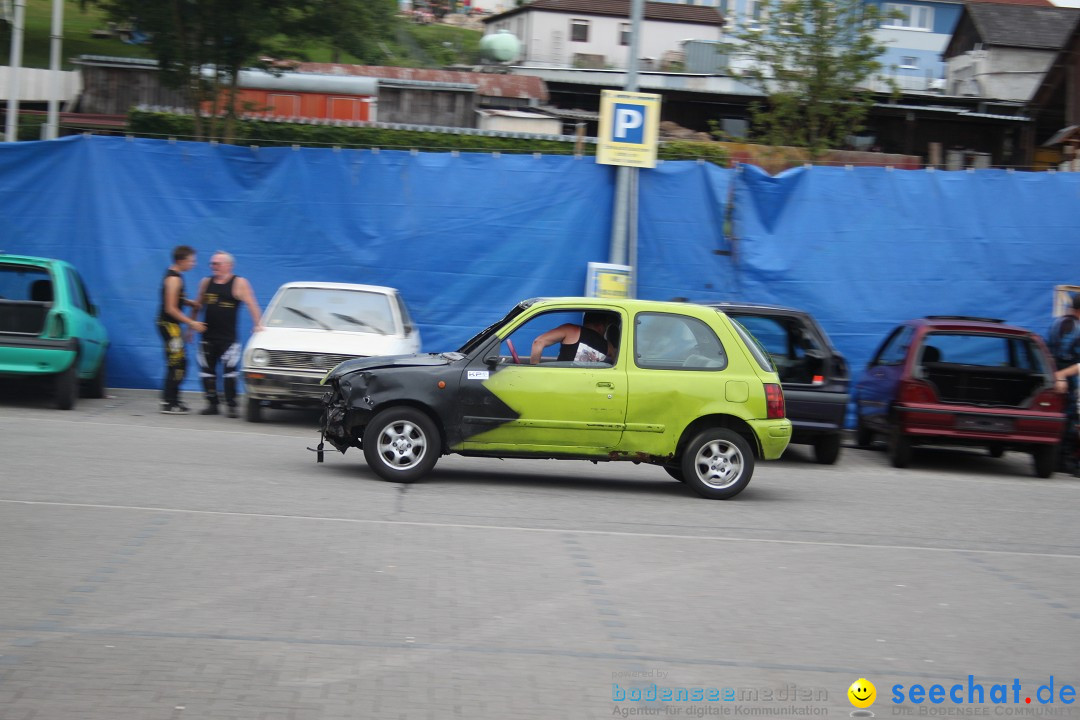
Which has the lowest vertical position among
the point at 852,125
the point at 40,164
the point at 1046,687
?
the point at 1046,687

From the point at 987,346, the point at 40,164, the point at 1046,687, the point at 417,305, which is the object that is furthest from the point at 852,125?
the point at 1046,687

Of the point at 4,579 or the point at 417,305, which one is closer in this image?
the point at 4,579

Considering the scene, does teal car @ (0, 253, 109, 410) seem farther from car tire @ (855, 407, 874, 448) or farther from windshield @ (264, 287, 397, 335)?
car tire @ (855, 407, 874, 448)

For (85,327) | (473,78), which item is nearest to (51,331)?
(85,327)

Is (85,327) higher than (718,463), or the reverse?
(85,327)

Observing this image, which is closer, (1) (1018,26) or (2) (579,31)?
(1) (1018,26)

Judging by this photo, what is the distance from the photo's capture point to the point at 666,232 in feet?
51.1

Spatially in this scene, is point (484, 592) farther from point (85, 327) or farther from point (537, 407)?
point (85, 327)

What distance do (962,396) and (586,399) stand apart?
587 centimetres

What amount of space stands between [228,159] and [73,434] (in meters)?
5.14

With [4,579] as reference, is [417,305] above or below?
above

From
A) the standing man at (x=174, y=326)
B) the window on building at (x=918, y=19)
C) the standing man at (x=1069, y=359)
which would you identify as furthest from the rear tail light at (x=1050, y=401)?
the window on building at (x=918, y=19)

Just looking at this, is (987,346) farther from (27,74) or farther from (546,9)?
(546,9)

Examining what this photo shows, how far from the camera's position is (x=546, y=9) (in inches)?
2657
